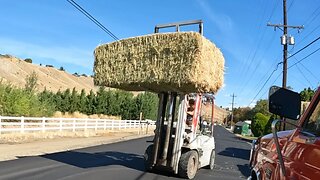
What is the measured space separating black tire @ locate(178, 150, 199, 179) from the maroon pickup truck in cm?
858

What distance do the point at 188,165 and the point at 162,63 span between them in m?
3.20

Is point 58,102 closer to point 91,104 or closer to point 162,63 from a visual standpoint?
point 91,104

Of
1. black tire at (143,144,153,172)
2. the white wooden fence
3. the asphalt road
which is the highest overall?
the white wooden fence

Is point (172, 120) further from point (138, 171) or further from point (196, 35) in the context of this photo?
point (196, 35)

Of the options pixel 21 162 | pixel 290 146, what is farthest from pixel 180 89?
pixel 290 146

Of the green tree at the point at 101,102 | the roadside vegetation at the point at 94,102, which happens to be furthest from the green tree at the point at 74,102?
the green tree at the point at 101,102

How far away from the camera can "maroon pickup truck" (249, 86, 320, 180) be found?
110 inches

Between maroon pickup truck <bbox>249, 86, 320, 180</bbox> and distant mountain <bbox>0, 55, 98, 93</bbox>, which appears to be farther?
distant mountain <bbox>0, 55, 98, 93</bbox>

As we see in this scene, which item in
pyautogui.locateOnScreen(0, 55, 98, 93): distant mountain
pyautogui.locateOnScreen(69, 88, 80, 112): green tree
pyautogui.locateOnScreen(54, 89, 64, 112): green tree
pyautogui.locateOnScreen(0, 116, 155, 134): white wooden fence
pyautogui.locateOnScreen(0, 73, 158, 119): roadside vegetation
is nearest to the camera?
pyautogui.locateOnScreen(0, 116, 155, 134): white wooden fence

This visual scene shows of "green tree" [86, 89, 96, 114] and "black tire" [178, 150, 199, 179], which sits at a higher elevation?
"green tree" [86, 89, 96, 114]

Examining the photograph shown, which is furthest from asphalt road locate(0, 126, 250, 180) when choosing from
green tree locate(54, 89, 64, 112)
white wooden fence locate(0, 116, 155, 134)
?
green tree locate(54, 89, 64, 112)

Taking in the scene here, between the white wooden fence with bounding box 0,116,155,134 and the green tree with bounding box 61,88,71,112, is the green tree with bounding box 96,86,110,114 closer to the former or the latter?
the green tree with bounding box 61,88,71,112

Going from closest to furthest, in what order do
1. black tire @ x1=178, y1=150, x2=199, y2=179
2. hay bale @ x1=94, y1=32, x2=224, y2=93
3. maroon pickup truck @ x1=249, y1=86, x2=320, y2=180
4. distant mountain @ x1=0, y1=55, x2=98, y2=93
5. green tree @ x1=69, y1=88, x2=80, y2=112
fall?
maroon pickup truck @ x1=249, y1=86, x2=320, y2=180
hay bale @ x1=94, y1=32, x2=224, y2=93
black tire @ x1=178, y1=150, x2=199, y2=179
green tree @ x1=69, y1=88, x2=80, y2=112
distant mountain @ x1=0, y1=55, x2=98, y2=93

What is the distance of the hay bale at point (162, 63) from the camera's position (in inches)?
454
